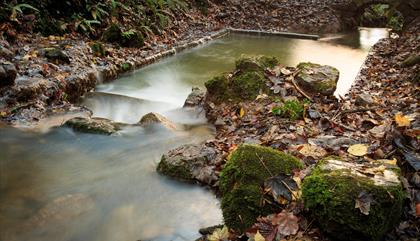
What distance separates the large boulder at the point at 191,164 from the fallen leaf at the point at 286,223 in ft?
4.60

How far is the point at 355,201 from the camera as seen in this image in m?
2.90

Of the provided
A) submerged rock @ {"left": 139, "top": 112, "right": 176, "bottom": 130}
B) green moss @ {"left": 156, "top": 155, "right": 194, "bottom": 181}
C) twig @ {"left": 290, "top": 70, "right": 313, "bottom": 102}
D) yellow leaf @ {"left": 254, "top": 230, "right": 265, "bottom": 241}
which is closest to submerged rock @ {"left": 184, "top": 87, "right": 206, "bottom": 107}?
submerged rock @ {"left": 139, "top": 112, "right": 176, "bottom": 130}

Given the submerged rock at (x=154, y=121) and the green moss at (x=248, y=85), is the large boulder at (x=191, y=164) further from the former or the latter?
the green moss at (x=248, y=85)

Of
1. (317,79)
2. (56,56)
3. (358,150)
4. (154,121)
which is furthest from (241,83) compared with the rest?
(56,56)

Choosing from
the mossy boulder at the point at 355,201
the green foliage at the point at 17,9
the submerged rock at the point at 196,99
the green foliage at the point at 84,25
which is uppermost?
the green foliage at the point at 17,9

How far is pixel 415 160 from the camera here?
11.9 ft

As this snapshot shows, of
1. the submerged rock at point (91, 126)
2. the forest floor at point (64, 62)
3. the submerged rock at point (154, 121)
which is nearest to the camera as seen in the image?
the submerged rock at point (91, 126)

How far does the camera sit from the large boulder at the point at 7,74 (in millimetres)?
6828

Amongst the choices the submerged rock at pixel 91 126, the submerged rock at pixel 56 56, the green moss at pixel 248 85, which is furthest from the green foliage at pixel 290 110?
the submerged rock at pixel 56 56

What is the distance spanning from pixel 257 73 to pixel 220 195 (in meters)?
3.50

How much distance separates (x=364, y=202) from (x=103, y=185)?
3.02 meters

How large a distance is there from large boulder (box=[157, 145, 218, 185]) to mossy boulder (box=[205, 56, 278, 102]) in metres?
2.27

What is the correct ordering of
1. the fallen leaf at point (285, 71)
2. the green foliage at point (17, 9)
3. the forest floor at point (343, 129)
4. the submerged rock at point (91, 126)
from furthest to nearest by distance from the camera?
the green foliage at point (17, 9) < the fallen leaf at point (285, 71) < the submerged rock at point (91, 126) < the forest floor at point (343, 129)

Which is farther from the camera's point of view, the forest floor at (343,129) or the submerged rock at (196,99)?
the submerged rock at (196,99)
